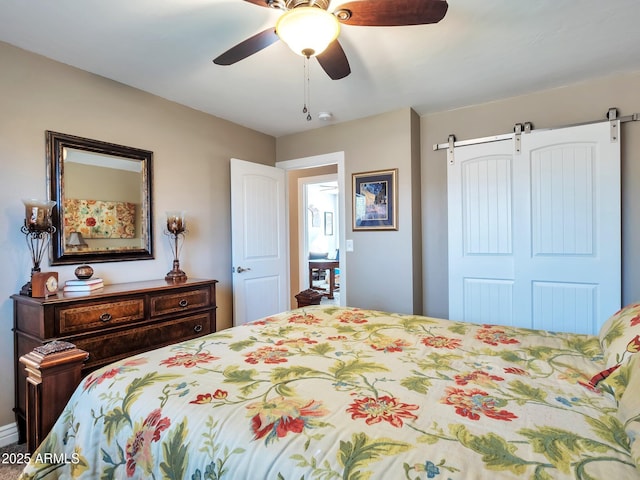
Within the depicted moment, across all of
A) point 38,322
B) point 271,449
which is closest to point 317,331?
point 271,449

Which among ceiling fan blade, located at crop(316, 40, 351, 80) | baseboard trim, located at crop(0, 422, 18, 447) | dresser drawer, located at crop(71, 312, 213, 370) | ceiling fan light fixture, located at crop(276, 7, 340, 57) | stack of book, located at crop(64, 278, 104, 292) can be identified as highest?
ceiling fan blade, located at crop(316, 40, 351, 80)

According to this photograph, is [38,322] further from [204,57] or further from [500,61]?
[500,61]

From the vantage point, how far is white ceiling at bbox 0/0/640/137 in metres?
1.79

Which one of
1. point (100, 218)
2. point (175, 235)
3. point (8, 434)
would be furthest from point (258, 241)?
point (8, 434)

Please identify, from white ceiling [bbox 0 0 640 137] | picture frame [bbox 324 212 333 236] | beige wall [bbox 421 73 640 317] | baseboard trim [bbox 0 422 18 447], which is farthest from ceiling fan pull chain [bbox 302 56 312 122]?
picture frame [bbox 324 212 333 236]

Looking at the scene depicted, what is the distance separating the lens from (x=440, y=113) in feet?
10.7

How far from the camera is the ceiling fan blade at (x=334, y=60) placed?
173cm

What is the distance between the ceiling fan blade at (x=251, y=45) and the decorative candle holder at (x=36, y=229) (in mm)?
1371

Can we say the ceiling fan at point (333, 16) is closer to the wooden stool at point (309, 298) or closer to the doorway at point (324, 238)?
the wooden stool at point (309, 298)

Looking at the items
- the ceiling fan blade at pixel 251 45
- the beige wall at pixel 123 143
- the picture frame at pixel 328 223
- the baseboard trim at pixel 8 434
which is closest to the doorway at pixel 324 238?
the picture frame at pixel 328 223

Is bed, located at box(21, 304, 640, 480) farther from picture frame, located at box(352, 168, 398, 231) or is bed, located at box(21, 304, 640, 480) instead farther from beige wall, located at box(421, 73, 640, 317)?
picture frame, located at box(352, 168, 398, 231)

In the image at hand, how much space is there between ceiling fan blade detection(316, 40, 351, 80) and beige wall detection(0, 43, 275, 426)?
5.47 ft

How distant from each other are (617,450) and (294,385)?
0.76 meters

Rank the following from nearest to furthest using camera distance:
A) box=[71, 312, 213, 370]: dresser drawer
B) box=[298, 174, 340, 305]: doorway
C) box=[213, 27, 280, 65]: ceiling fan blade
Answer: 1. box=[213, 27, 280, 65]: ceiling fan blade
2. box=[71, 312, 213, 370]: dresser drawer
3. box=[298, 174, 340, 305]: doorway
